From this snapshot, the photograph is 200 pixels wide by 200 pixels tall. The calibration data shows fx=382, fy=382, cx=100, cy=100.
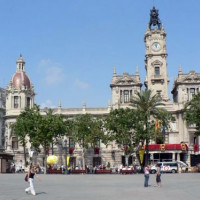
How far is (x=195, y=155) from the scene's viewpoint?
80438 mm

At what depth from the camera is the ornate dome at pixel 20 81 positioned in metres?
92.6

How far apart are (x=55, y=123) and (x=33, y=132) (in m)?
5.40

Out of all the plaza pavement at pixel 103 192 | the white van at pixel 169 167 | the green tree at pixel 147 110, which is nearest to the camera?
the plaza pavement at pixel 103 192

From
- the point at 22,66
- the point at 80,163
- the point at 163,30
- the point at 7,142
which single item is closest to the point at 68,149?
the point at 80,163

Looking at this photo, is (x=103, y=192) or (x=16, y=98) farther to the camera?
(x=16, y=98)

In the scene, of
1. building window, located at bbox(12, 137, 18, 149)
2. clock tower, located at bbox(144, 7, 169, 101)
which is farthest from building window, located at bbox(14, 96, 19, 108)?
clock tower, located at bbox(144, 7, 169, 101)

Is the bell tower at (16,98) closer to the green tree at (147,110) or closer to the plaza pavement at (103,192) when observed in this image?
the green tree at (147,110)

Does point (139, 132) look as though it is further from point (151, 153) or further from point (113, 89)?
point (113, 89)

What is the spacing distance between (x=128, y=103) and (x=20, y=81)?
27.2 m

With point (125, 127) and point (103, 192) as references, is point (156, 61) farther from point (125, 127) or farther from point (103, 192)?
point (103, 192)

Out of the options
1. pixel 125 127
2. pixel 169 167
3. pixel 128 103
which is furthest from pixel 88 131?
pixel 169 167

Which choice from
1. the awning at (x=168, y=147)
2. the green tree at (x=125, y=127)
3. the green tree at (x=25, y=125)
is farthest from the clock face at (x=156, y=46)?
the green tree at (x=25, y=125)

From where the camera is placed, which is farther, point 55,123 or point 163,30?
point 163,30

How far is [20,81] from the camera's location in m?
93.0
